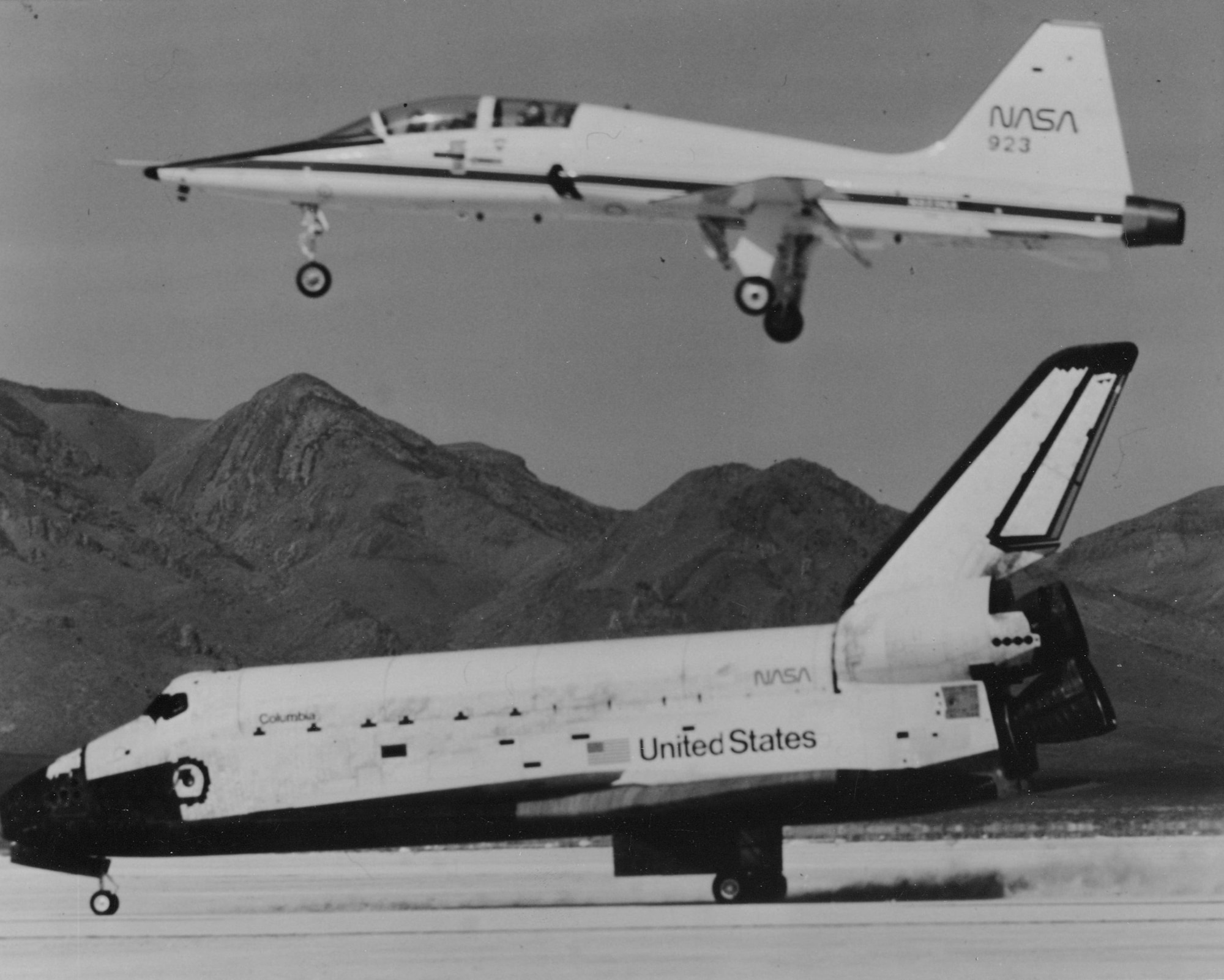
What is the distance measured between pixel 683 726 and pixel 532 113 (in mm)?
8701

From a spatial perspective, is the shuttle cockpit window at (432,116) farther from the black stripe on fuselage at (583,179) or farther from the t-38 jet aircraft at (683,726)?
the t-38 jet aircraft at (683,726)

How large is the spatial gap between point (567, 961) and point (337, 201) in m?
11.0

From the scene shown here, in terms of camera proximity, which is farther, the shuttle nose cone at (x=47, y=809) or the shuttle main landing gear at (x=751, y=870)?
the shuttle nose cone at (x=47, y=809)

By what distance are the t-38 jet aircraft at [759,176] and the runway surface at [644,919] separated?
8269 millimetres

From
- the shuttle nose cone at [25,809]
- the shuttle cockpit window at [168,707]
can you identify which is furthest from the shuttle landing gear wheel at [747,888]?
the shuttle nose cone at [25,809]

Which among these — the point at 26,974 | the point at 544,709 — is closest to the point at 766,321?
the point at 544,709

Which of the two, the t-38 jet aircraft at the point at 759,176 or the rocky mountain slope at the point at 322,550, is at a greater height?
the rocky mountain slope at the point at 322,550

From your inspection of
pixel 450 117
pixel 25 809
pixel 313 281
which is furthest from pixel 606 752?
pixel 450 117

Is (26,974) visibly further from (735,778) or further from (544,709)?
(735,778)

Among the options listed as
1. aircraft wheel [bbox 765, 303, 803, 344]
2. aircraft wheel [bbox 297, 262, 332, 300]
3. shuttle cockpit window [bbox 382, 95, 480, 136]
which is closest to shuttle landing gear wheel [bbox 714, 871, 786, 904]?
aircraft wheel [bbox 765, 303, 803, 344]

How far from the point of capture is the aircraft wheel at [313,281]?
25.6 metres

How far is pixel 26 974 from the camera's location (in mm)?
23203

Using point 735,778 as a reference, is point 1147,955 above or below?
below

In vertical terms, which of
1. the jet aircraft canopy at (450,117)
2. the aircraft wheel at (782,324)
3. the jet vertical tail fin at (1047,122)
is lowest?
the aircraft wheel at (782,324)
